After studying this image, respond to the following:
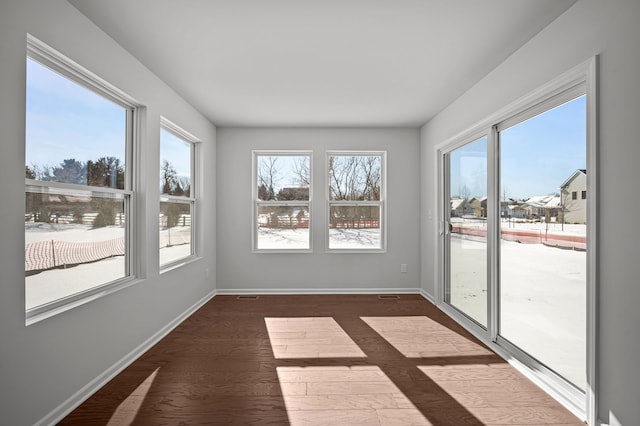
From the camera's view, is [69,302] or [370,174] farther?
[370,174]

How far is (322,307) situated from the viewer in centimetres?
448

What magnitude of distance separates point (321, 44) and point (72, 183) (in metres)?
2.10

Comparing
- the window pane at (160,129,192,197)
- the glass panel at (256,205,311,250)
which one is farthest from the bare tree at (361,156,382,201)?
the window pane at (160,129,192,197)

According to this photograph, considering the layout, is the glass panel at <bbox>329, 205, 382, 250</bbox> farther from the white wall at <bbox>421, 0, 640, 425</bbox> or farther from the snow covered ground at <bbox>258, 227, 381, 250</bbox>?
the white wall at <bbox>421, 0, 640, 425</bbox>

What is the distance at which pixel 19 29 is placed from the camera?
5.99 feet

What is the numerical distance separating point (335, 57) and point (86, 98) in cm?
196

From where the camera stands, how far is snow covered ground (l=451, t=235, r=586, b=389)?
2281 millimetres

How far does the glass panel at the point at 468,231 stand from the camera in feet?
11.5

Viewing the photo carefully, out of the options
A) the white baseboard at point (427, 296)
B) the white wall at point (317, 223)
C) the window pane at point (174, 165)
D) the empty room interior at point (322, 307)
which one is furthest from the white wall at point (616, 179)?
the window pane at point (174, 165)

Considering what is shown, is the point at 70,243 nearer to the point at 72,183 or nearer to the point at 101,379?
the point at 72,183

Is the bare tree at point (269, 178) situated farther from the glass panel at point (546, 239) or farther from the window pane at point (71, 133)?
the glass panel at point (546, 239)

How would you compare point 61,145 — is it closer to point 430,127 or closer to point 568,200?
point 568,200

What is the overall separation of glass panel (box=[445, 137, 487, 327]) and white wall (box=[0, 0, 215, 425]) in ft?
10.8

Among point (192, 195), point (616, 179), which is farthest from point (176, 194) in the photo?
point (616, 179)
